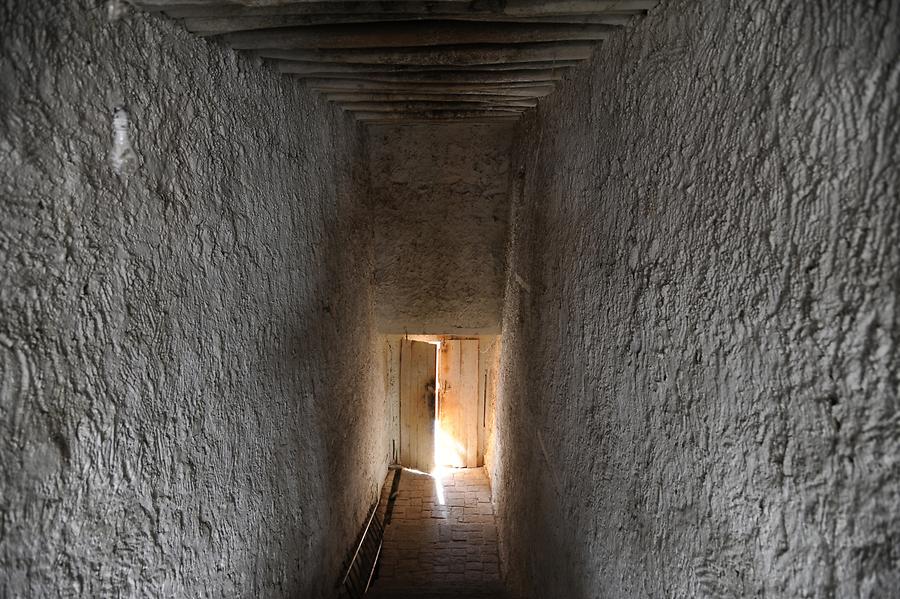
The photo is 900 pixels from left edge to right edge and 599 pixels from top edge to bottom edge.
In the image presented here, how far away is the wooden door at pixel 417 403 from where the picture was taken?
20.1 feet

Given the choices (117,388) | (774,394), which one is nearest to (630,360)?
(774,394)

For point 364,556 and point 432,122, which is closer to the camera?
point 432,122

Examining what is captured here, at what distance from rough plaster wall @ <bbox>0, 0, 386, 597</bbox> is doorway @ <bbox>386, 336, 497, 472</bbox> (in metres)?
3.85

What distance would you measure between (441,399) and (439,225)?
313cm

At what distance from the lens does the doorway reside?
6109 mm

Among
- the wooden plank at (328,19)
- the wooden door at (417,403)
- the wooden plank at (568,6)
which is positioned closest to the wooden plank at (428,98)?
the wooden plank at (328,19)

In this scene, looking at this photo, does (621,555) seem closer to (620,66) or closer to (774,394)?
(774,394)

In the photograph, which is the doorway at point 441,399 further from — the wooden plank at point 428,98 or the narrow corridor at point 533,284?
the wooden plank at point 428,98

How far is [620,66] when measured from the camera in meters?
1.57

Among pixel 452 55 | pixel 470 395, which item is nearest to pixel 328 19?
pixel 452 55

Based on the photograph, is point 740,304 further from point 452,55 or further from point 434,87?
point 434,87

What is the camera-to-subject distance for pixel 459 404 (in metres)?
6.41

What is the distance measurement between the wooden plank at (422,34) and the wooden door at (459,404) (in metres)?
4.67

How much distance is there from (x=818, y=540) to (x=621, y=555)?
795 millimetres
